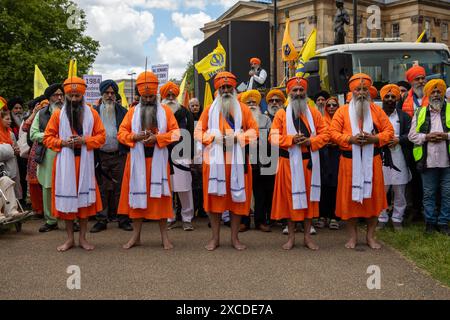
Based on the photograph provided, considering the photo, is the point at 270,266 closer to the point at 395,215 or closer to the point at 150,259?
the point at 150,259

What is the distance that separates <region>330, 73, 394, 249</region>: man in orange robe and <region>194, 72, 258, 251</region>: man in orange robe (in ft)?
3.75

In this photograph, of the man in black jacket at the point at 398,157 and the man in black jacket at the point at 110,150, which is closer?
the man in black jacket at the point at 398,157

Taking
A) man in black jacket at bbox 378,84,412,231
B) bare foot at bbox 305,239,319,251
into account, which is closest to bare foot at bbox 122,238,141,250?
bare foot at bbox 305,239,319,251

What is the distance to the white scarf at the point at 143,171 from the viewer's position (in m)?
6.81

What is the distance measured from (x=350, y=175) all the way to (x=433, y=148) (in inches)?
56.5

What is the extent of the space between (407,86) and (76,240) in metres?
5.99

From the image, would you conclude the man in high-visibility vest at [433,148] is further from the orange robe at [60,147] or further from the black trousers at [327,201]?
the orange robe at [60,147]

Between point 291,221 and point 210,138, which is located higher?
point 210,138

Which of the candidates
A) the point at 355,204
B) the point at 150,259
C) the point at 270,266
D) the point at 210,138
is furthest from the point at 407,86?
the point at 150,259

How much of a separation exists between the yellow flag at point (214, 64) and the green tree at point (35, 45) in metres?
19.5

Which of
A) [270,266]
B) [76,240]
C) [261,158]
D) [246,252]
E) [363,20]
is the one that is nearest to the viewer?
[270,266]

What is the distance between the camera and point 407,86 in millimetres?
9445

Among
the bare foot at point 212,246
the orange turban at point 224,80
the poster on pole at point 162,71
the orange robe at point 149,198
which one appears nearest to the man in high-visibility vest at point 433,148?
the orange turban at point 224,80

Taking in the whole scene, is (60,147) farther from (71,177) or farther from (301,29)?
(301,29)
